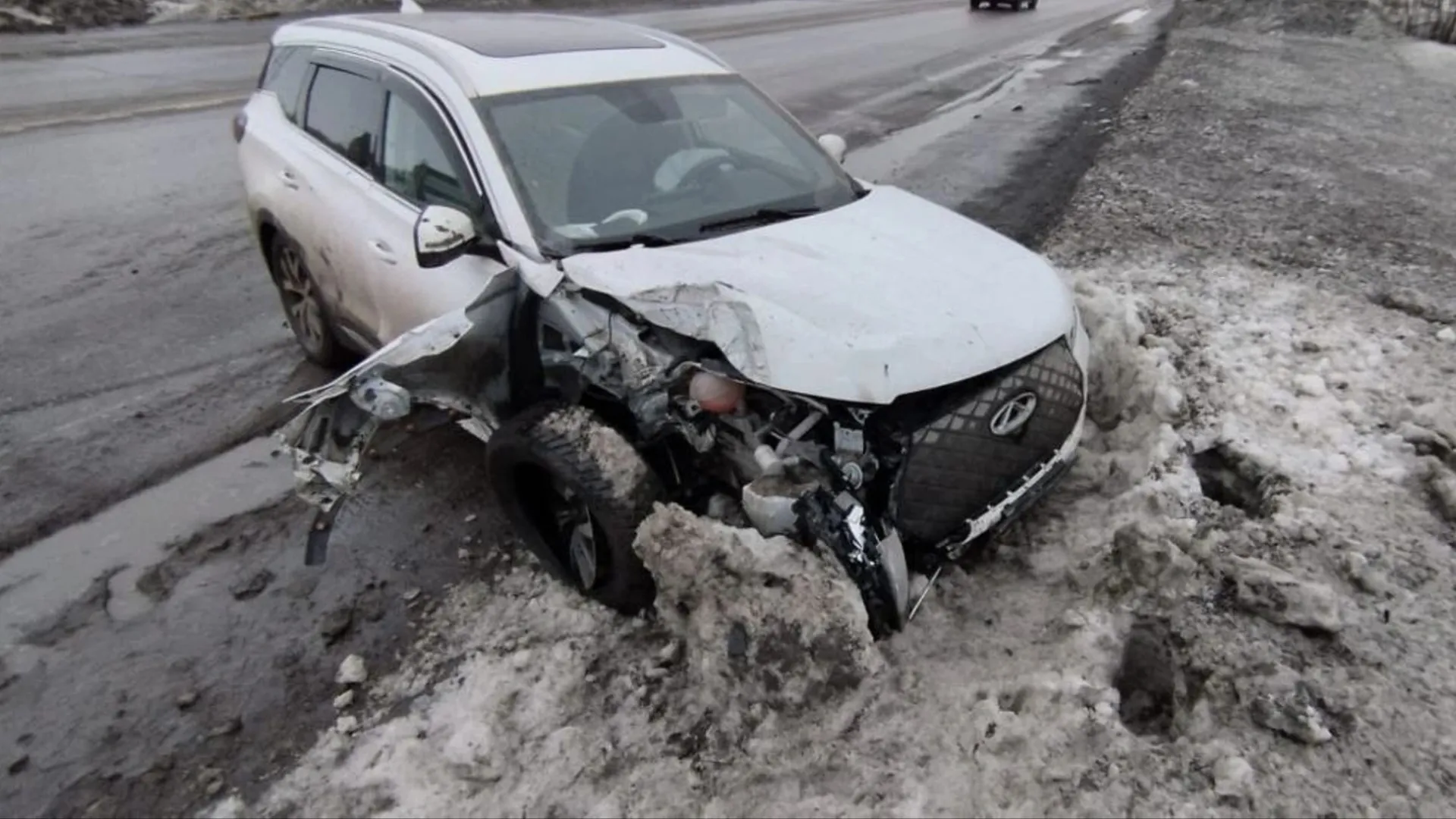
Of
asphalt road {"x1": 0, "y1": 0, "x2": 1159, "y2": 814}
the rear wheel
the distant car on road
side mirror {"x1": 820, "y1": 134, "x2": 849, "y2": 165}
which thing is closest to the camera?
asphalt road {"x1": 0, "y1": 0, "x2": 1159, "y2": 814}

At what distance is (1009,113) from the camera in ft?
41.7

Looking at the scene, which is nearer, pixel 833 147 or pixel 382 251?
pixel 382 251

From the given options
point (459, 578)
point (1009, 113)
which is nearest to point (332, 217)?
point (459, 578)

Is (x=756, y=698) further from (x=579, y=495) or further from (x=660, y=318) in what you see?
(x=660, y=318)

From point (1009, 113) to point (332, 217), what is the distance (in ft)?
32.7

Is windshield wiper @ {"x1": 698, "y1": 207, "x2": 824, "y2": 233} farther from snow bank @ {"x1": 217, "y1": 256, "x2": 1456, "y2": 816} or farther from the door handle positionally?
the door handle

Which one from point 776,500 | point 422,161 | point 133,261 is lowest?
point 133,261

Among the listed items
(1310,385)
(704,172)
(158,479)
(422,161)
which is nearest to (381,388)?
(422,161)

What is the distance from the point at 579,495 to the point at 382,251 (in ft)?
5.48

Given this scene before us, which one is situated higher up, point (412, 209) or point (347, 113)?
point (347, 113)

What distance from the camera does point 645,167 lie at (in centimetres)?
420

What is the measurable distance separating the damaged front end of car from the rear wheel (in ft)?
5.84

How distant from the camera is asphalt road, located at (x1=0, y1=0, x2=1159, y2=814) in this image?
3.32m

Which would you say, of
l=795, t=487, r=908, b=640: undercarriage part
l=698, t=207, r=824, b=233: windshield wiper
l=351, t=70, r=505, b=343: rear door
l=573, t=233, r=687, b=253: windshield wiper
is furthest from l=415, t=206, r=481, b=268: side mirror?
l=795, t=487, r=908, b=640: undercarriage part
